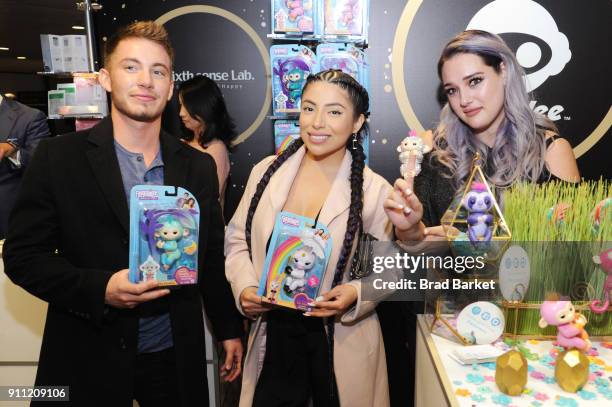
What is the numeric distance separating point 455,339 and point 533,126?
4.05ft

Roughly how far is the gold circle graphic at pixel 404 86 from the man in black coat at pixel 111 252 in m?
1.79

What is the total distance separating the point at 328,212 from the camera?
1.81 meters

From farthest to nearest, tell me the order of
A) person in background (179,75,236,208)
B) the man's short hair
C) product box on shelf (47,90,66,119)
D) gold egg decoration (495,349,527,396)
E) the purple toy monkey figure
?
person in background (179,75,236,208), product box on shelf (47,90,66,119), the man's short hair, the purple toy monkey figure, gold egg decoration (495,349,527,396)

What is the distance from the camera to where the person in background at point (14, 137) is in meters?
3.27

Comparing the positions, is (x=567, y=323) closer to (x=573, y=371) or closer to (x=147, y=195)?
(x=573, y=371)

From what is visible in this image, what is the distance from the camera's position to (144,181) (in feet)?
5.46

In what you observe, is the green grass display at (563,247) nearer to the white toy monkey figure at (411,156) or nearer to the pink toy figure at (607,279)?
the pink toy figure at (607,279)

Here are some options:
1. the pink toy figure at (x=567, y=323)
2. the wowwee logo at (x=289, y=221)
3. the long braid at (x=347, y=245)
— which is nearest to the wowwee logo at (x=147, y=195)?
the wowwee logo at (x=289, y=221)

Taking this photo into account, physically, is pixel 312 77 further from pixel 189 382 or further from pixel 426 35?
pixel 426 35

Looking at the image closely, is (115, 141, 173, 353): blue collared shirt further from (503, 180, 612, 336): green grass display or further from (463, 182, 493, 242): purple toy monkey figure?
(503, 180, 612, 336): green grass display

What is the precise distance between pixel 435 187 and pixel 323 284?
775 millimetres

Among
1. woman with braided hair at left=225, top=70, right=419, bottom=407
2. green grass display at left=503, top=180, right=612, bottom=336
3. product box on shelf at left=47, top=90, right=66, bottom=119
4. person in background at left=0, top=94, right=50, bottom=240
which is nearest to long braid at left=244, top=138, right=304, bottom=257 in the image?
woman with braided hair at left=225, top=70, right=419, bottom=407

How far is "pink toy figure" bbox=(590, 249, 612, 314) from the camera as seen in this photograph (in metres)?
1.44

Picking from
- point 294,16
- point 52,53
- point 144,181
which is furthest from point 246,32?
point 144,181
